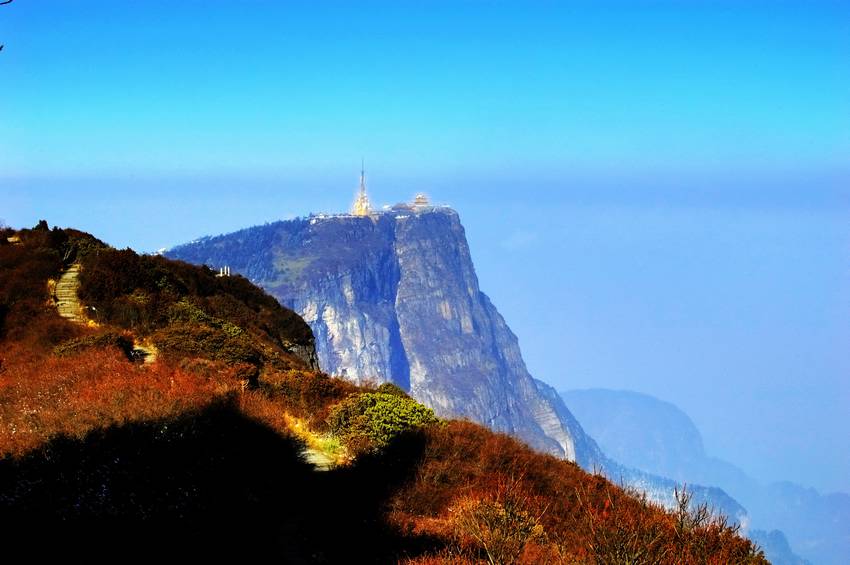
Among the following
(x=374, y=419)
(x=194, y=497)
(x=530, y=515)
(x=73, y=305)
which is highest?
(x=73, y=305)

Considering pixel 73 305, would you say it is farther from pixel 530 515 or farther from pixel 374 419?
pixel 530 515

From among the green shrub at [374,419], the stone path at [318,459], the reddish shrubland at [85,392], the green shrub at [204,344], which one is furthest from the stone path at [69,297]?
the stone path at [318,459]

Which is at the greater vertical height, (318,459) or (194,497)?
(194,497)

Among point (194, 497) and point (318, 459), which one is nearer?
point (194, 497)

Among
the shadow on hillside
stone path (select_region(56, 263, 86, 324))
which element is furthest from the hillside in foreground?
stone path (select_region(56, 263, 86, 324))

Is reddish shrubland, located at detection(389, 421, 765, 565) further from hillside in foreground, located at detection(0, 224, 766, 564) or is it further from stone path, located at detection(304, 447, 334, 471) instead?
stone path, located at detection(304, 447, 334, 471)

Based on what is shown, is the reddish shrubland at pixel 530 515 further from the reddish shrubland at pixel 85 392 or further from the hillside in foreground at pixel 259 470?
the reddish shrubland at pixel 85 392

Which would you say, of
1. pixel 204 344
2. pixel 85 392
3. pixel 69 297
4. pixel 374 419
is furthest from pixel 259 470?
pixel 69 297
